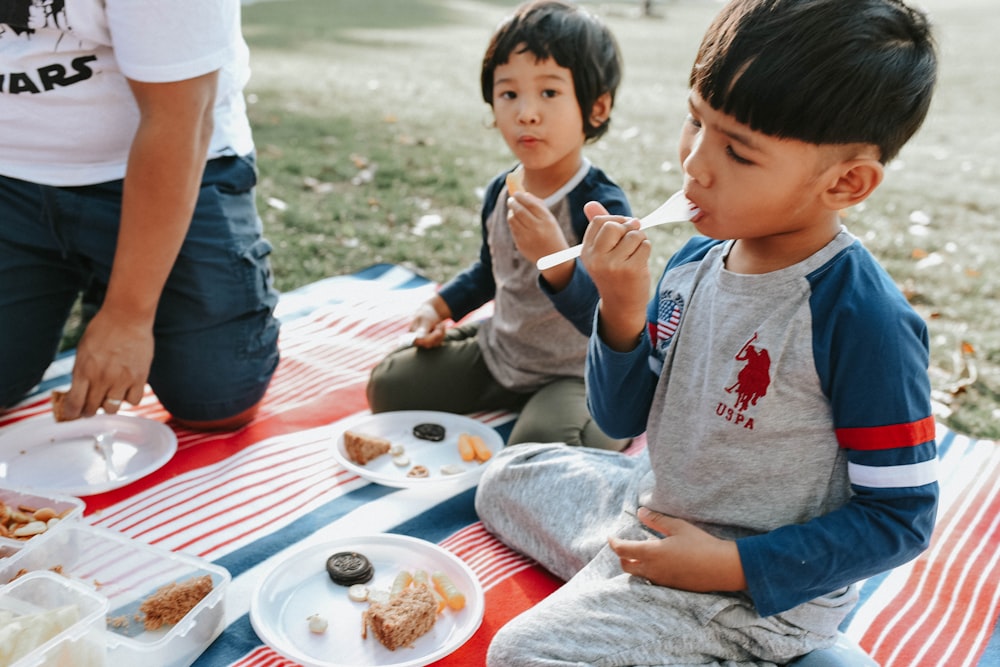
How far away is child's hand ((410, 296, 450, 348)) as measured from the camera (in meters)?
2.32

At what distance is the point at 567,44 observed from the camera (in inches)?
78.7

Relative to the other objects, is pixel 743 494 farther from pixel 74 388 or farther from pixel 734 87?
pixel 74 388

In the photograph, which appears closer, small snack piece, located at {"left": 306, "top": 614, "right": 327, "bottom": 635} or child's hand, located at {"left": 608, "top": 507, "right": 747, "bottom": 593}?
child's hand, located at {"left": 608, "top": 507, "right": 747, "bottom": 593}

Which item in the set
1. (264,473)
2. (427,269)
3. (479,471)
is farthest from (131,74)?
(427,269)

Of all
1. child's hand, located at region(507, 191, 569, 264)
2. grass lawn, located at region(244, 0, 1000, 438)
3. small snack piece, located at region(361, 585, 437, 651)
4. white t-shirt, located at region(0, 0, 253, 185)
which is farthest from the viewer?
grass lawn, located at region(244, 0, 1000, 438)

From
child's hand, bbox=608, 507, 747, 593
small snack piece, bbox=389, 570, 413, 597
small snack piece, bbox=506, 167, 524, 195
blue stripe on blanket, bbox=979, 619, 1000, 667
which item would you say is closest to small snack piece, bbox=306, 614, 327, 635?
small snack piece, bbox=389, 570, 413, 597

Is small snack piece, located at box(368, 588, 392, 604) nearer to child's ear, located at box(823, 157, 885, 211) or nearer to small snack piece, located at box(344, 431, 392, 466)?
small snack piece, located at box(344, 431, 392, 466)

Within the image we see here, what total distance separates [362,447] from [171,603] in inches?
24.4

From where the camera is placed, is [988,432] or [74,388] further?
[988,432]

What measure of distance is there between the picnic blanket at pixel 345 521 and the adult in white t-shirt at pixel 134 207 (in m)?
0.15

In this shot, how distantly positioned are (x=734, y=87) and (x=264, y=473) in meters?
1.27

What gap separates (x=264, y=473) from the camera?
6.58ft

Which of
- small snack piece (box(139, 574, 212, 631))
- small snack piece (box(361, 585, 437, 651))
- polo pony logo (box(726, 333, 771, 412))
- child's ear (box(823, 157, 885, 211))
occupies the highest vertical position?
child's ear (box(823, 157, 885, 211))

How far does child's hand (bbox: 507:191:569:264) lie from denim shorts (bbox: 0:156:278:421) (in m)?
0.64
